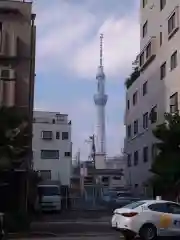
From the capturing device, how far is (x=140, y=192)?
52688mm

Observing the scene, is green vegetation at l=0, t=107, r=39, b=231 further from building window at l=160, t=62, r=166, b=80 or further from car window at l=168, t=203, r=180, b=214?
building window at l=160, t=62, r=166, b=80

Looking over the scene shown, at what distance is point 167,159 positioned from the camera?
30.1 meters

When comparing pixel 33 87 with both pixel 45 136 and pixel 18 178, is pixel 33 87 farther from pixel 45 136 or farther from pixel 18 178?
pixel 45 136

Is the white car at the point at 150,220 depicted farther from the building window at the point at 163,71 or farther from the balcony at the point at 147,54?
the balcony at the point at 147,54

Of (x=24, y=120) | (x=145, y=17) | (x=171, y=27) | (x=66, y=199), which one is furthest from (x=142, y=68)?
(x=24, y=120)

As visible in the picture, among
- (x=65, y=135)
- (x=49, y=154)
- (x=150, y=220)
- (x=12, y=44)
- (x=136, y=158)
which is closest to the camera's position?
(x=150, y=220)

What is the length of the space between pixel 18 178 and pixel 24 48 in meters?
6.95

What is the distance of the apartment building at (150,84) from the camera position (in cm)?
4275

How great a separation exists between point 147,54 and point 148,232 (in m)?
31.5

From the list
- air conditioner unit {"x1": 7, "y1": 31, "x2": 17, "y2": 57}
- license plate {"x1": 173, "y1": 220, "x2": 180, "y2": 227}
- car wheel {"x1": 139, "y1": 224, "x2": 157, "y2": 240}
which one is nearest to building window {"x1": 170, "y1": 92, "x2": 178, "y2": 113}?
air conditioner unit {"x1": 7, "y1": 31, "x2": 17, "y2": 57}

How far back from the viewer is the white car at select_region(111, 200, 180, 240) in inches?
822

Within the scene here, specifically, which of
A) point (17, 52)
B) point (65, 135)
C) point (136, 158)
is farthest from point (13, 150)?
point (65, 135)

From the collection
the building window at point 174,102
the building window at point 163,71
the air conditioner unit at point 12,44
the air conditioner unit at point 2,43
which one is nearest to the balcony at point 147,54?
the building window at point 163,71

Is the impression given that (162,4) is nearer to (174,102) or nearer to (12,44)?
(174,102)
